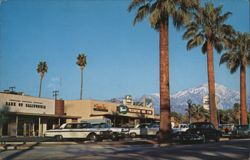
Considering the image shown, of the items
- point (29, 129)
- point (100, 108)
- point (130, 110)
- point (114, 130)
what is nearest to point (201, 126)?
point (114, 130)

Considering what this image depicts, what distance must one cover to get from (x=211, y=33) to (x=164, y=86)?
14.9m

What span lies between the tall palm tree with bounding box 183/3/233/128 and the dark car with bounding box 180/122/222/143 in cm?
936

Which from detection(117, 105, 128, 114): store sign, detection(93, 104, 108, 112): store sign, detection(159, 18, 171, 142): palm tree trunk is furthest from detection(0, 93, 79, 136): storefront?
detection(159, 18, 171, 142): palm tree trunk

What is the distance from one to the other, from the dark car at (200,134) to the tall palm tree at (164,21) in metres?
2.53

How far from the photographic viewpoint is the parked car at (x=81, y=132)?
120 ft

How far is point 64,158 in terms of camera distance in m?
18.6

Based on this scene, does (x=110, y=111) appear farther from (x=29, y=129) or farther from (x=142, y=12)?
(x=142, y=12)

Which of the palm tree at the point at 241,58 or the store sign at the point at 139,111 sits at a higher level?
the palm tree at the point at 241,58

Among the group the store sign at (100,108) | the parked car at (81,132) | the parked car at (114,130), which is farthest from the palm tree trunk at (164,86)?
the store sign at (100,108)

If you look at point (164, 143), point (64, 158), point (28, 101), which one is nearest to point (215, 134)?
point (164, 143)

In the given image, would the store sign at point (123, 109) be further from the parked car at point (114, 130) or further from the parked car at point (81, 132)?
the parked car at point (81, 132)

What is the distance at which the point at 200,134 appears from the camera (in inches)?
1277

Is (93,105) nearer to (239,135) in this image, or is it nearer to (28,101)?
(28,101)

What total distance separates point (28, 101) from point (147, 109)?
2778 cm
